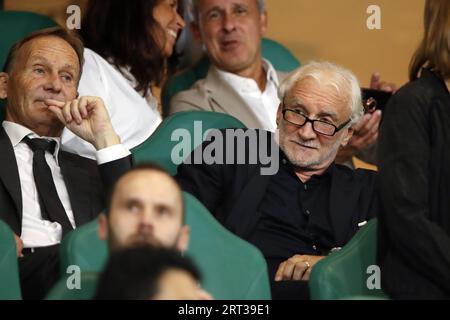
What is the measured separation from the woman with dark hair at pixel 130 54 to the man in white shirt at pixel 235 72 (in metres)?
0.10

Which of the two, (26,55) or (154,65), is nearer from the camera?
(26,55)

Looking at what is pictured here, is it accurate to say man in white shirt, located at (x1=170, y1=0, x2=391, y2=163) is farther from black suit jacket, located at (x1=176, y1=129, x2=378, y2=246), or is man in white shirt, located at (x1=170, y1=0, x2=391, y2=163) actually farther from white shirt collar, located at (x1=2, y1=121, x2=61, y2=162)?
white shirt collar, located at (x1=2, y1=121, x2=61, y2=162)

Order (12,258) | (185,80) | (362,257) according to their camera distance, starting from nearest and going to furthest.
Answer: (12,258)
(362,257)
(185,80)

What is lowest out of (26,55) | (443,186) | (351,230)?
(351,230)

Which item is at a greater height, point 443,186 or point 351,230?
point 443,186

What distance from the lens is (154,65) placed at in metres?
3.24

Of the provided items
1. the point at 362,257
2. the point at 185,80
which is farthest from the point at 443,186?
the point at 185,80

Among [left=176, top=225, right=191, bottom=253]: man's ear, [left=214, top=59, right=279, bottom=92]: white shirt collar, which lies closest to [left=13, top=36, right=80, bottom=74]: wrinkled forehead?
[left=214, top=59, right=279, bottom=92]: white shirt collar

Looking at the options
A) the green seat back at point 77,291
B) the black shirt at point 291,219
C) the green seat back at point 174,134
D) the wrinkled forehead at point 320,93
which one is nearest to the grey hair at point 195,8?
the green seat back at point 174,134

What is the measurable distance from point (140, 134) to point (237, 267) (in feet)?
3.19

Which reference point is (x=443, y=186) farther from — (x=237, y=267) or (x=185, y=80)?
(x=185, y=80)

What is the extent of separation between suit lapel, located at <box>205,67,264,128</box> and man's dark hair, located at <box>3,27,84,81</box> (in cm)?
56

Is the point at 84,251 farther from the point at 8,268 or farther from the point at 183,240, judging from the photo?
the point at 183,240
